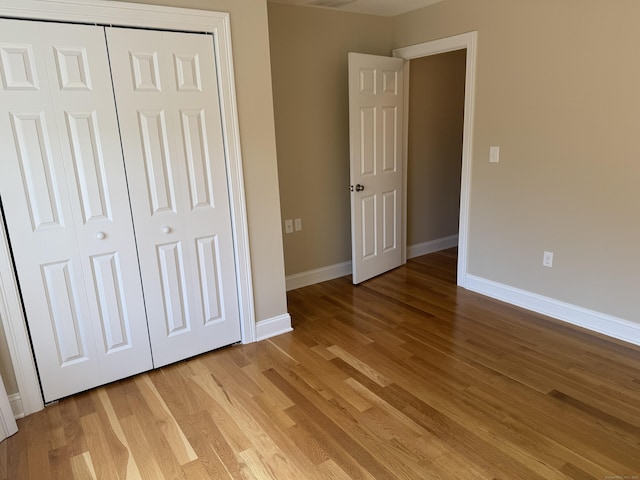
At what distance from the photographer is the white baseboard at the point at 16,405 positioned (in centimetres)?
219

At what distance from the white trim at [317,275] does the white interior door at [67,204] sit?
1.59 meters

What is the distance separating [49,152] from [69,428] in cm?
139

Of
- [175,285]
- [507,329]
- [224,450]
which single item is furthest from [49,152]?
[507,329]

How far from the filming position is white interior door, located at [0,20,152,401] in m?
2.03

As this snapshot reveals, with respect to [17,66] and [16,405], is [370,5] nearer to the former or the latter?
[17,66]

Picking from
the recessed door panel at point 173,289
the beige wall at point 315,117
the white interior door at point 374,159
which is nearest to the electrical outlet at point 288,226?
the beige wall at point 315,117

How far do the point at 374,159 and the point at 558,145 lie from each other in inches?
58.3

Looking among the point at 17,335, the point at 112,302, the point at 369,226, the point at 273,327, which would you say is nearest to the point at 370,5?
the point at 369,226

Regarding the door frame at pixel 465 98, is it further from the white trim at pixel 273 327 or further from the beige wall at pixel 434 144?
the white trim at pixel 273 327

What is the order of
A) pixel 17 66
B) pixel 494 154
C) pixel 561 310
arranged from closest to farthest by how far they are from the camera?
1. pixel 17 66
2. pixel 561 310
3. pixel 494 154

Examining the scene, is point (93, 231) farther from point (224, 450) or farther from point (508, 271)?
point (508, 271)

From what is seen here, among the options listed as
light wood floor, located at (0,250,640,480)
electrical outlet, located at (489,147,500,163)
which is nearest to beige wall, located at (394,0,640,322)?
electrical outlet, located at (489,147,500,163)

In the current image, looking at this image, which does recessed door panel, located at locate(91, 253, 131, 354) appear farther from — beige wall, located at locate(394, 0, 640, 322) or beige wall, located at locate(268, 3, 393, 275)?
beige wall, located at locate(394, 0, 640, 322)

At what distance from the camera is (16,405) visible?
2.20m
